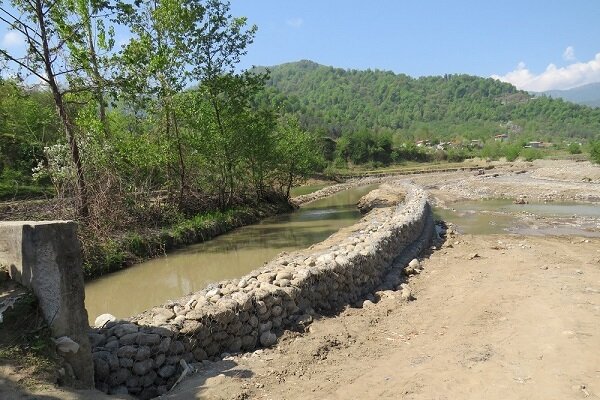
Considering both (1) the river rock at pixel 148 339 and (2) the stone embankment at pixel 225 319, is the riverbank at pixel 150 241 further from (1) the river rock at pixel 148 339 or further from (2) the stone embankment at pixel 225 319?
(1) the river rock at pixel 148 339

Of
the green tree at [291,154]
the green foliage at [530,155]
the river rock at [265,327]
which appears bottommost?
the green foliage at [530,155]

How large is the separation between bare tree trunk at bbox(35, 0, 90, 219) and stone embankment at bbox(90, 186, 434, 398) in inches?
279

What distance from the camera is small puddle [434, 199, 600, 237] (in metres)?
21.3

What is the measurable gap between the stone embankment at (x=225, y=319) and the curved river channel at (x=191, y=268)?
3.24m

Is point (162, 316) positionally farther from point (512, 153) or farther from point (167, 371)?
point (512, 153)

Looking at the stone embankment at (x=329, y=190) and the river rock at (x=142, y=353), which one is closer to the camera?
the river rock at (x=142, y=353)

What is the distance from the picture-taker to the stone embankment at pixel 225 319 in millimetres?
5629

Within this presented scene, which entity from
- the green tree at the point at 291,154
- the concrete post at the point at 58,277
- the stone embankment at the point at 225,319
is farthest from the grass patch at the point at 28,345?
the green tree at the point at 291,154

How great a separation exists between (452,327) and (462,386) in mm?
2529

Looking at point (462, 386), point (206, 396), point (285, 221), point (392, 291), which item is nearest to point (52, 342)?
point (206, 396)

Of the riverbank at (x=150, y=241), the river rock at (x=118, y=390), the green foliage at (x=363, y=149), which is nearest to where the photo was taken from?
the river rock at (x=118, y=390)

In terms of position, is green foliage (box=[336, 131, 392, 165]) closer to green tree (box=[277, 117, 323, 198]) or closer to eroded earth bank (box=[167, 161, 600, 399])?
green tree (box=[277, 117, 323, 198])

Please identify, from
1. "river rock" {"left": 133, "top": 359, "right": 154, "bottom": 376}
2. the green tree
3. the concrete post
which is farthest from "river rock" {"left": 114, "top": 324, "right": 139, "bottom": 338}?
the green tree

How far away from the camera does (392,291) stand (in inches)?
412
